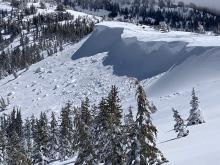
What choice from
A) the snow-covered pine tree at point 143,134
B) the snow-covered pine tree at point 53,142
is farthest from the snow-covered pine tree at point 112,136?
the snow-covered pine tree at point 53,142

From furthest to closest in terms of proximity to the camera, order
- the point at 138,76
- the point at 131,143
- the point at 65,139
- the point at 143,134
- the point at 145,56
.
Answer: the point at 145,56 → the point at 138,76 → the point at 65,139 → the point at 131,143 → the point at 143,134

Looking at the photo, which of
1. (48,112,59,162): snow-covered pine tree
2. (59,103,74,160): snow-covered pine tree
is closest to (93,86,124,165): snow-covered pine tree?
(59,103,74,160): snow-covered pine tree

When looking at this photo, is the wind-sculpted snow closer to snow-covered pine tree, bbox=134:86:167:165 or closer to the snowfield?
the snowfield

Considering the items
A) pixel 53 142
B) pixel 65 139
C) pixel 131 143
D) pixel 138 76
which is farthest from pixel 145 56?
pixel 131 143

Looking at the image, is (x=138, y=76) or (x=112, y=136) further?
(x=138, y=76)

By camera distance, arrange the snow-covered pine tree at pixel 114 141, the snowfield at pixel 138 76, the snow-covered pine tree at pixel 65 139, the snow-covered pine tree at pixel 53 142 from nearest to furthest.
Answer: the snow-covered pine tree at pixel 114 141 → the snow-covered pine tree at pixel 65 139 → the snow-covered pine tree at pixel 53 142 → the snowfield at pixel 138 76

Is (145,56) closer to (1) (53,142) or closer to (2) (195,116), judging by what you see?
(1) (53,142)

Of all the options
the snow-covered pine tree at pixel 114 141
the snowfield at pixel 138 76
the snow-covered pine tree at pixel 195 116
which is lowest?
the snowfield at pixel 138 76

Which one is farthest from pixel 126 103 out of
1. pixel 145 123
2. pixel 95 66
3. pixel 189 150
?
pixel 145 123

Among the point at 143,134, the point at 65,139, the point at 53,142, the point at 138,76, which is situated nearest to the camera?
the point at 143,134

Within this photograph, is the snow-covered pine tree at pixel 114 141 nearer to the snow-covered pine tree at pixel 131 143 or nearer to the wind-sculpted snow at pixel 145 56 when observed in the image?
the snow-covered pine tree at pixel 131 143

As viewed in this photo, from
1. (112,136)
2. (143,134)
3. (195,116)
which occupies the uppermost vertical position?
(143,134)
